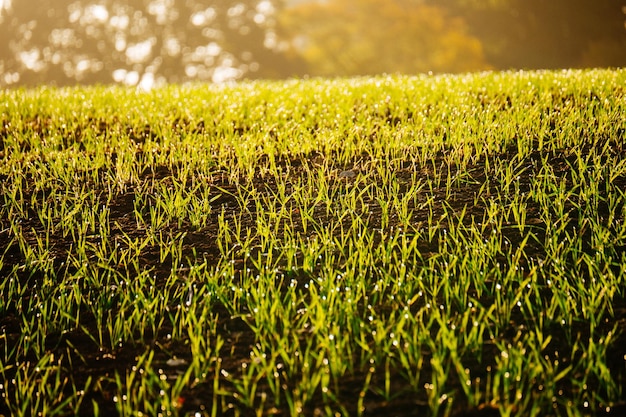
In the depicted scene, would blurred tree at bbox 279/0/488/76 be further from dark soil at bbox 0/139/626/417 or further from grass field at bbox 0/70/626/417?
dark soil at bbox 0/139/626/417

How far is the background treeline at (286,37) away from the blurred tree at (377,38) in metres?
0.04

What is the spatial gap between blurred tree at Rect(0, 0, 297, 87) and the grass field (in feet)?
77.4

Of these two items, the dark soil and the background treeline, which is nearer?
the dark soil

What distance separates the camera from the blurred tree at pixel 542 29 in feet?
73.8

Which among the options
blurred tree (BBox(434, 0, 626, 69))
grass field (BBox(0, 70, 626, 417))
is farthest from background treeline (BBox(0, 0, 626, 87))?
grass field (BBox(0, 70, 626, 417))

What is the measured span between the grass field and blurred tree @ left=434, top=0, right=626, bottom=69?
61.3 feet

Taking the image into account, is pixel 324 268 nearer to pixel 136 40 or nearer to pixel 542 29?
pixel 542 29

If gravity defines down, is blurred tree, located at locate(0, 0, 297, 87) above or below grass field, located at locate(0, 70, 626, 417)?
above

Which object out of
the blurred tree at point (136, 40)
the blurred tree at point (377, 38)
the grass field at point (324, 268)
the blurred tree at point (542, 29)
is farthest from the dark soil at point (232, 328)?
the blurred tree at point (136, 40)

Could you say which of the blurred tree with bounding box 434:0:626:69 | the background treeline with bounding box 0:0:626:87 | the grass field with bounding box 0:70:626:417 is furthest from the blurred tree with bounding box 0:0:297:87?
the grass field with bounding box 0:70:626:417

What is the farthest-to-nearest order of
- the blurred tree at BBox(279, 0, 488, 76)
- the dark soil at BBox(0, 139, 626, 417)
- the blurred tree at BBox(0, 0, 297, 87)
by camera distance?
the blurred tree at BBox(0, 0, 297, 87) < the blurred tree at BBox(279, 0, 488, 76) < the dark soil at BBox(0, 139, 626, 417)

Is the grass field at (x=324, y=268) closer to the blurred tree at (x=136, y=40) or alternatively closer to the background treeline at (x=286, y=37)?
the background treeline at (x=286, y=37)

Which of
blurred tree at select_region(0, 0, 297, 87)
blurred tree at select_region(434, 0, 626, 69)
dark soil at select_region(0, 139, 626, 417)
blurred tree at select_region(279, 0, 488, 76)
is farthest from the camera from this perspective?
blurred tree at select_region(0, 0, 297, 87)

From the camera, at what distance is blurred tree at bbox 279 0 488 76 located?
23047 mm
